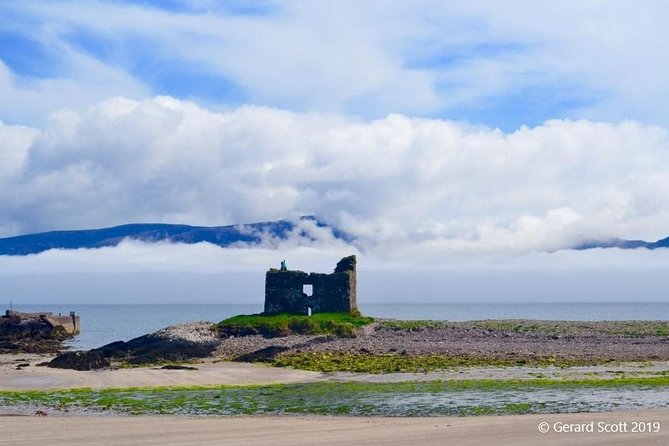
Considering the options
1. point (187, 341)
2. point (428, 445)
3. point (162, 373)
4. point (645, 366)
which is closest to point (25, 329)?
point (187, 341)

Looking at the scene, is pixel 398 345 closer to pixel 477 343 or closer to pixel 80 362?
pixel 477 343

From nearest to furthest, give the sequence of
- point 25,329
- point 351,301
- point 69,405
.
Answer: point 69,405
point 351,301
point 25,329

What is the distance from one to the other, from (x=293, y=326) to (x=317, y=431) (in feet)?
97.5

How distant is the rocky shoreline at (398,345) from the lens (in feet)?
130

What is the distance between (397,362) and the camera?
120ft

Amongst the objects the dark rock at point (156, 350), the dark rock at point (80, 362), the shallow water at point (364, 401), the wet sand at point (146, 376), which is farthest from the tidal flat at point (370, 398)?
the dark rock at point (156, 350)

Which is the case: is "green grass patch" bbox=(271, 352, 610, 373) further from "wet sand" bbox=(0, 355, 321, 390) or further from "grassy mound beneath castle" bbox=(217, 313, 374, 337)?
"grassy mound beneath castle" bbox=(217, 313, 374, 337)

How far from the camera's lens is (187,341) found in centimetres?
4500

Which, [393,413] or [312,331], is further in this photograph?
[312,331]

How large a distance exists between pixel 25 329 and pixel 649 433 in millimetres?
59138

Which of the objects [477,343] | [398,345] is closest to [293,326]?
[398,345]

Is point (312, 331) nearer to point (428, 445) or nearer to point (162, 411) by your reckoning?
point (162, 411)

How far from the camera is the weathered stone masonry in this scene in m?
53.4

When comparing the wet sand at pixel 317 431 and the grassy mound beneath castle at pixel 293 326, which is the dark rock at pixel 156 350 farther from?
the wet sand at pixel 317 431
